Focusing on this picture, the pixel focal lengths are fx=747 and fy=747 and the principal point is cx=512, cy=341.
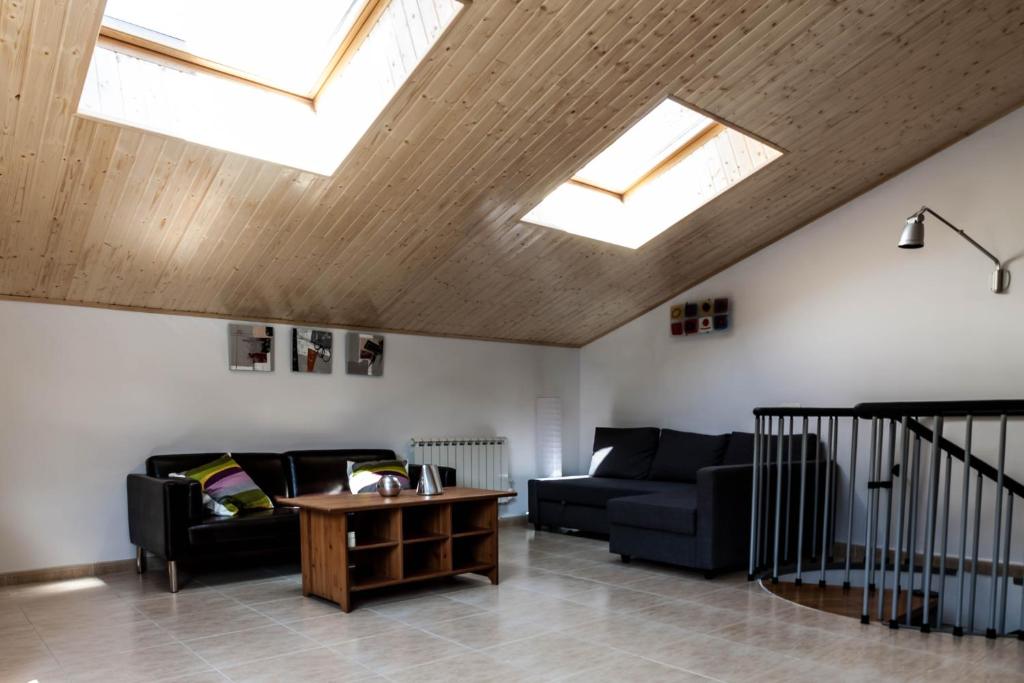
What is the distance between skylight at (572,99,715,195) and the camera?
5.02 meters

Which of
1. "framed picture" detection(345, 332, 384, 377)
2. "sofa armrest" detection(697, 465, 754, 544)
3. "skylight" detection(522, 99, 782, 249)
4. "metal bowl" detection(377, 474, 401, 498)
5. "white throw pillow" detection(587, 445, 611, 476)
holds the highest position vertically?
"skylight" detection(522, 99, 782, 249)

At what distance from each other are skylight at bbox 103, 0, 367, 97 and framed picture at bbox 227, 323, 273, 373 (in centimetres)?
204

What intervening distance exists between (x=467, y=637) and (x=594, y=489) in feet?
8.47

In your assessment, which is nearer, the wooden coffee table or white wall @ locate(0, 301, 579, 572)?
the wooden coffee table

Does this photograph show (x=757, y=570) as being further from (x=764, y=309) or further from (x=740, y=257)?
(x=740, y=257)

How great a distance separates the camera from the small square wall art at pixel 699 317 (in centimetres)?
625

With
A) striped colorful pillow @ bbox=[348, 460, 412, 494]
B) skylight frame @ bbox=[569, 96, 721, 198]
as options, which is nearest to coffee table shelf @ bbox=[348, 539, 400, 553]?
striped colorful pillow @ bbox=[348, 460, 412, 494]

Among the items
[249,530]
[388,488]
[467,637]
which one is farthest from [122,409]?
[467,637]

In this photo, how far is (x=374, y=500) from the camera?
416cm

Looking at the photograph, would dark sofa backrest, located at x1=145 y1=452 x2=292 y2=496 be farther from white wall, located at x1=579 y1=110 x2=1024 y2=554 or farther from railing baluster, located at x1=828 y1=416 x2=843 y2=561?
railing baluster, located at x1=828 y1=416 x2=843 y2=561

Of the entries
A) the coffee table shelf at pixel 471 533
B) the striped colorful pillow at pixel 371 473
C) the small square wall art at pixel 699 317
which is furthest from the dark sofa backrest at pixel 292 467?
the small square wall art at pixel 699 317

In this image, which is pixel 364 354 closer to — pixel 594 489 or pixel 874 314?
pixel 594 489

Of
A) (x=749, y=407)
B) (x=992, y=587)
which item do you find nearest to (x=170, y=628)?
(x=992, y=587)

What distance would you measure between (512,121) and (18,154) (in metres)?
2.33
